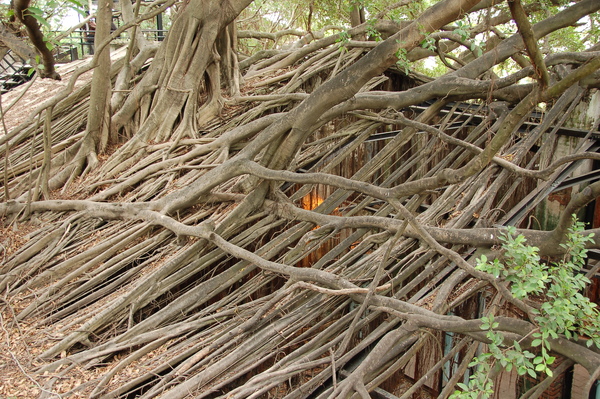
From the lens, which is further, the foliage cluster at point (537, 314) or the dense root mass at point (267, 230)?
the dense root mass at point (267, 230)

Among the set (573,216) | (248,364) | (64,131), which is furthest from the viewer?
(64,131)

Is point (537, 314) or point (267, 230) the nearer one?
point (537, 314)

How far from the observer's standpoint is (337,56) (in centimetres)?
671

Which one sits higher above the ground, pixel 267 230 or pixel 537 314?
pixel 537 314

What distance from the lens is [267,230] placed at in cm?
446

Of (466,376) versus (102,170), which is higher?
(102,170)

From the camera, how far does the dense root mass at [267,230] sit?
3.18m

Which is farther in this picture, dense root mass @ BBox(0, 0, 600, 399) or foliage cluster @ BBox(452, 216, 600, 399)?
dense root mass @ BBox(0, 0, 600, 399)

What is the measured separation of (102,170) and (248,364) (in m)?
3.02

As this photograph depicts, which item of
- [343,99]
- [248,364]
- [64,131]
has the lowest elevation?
[248,364]

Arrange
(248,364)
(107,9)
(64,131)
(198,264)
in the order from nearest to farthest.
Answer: (248,364) → (198,264) → (107,9) → (64,131)

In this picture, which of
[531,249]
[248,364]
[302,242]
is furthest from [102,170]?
[531,249]

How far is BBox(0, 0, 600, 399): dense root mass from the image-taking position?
3184 mm

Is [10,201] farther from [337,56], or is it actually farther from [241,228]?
[337,56]
